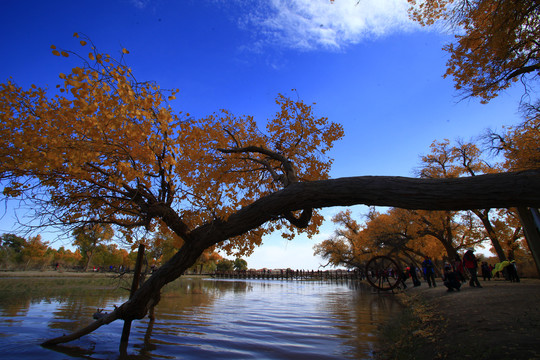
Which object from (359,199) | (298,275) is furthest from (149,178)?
(298,275)

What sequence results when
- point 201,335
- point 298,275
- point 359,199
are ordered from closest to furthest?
point 359,199, point 201,335, point 298,275

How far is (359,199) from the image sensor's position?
4.34 metres

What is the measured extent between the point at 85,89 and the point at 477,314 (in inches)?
343

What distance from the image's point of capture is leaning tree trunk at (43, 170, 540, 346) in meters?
3.32

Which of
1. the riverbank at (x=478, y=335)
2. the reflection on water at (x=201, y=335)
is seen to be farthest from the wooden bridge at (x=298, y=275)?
the riverbank at (x=478, y=335)

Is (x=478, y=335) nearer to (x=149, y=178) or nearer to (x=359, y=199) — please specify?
(x=359, y=199)

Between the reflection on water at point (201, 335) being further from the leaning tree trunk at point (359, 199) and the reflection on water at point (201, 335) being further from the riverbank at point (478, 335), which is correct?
the riverbank at point (478, 335)

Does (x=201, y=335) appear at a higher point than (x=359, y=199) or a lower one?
lower

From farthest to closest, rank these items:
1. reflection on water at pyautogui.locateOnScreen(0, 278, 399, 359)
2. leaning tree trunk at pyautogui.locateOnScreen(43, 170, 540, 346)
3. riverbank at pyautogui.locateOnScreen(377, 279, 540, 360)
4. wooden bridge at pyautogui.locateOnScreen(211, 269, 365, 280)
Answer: wooden bridge at pyautogui.locateOnScreen(211, 269, 365, 280)
reflection on water at pyautogui.locateOnScreen(0, 278, 399, 359)
riverbank at pyautogui.locateOnScreen(377, 279, 540, 360)
leaning tree trunk at pyautogui.locateOnScreen(43, 170, 540, 346)

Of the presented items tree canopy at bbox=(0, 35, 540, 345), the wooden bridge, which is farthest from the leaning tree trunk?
the wooden bridge

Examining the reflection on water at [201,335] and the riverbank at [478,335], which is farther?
the reflection on water at [201,335]

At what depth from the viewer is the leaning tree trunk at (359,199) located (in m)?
3.32

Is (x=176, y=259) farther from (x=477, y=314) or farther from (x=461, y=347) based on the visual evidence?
(x=477, y=314)

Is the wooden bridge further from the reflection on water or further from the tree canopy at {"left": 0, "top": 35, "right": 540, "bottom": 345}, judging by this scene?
the tree canopy at {"left": 0, "top": 35, "right": 540, "bottom": 345}
